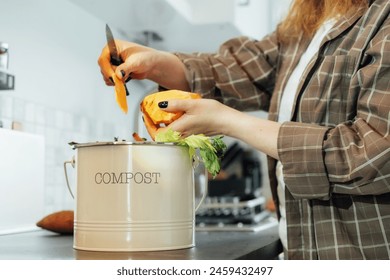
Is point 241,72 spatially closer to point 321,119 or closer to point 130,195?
point 321,119

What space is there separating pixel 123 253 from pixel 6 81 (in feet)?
1.60

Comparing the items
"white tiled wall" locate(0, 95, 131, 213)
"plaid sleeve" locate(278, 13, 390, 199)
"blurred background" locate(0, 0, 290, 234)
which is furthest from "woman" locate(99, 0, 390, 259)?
"white tiled wall" locate(0, 95, 131, 213)

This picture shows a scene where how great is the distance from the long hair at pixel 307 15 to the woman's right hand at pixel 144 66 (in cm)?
20

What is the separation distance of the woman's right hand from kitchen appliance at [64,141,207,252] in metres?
0.18

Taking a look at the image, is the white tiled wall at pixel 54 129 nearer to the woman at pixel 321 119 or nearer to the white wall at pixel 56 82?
the white wall at pixel 56 82

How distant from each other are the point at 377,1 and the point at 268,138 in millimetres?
259

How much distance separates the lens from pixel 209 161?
2.30ft

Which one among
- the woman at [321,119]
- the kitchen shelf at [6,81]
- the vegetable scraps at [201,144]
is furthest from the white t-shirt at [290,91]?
the kitchen shelf at [6,81]

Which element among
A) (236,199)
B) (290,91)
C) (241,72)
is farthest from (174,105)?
(236,199)

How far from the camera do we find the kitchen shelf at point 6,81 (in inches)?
39.9

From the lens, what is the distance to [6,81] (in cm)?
103

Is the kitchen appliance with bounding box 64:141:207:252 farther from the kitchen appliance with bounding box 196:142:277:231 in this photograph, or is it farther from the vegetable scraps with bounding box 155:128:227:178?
the kitchen appliance with bounding box 196:142:277:231
